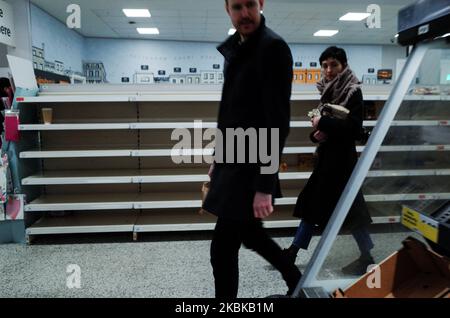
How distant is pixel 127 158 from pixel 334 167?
7.33 feet

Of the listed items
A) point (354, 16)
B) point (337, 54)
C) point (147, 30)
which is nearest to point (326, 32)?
point (354, 16)

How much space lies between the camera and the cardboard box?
1430 millimetres

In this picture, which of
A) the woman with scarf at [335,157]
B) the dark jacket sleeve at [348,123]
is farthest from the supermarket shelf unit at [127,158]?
the dark jacket sleeve at [348,123]

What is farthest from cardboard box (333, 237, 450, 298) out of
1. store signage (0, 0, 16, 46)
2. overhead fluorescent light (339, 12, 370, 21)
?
overhead fluorescent light (339, 12, 370, 21)

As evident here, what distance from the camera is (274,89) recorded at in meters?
1.41

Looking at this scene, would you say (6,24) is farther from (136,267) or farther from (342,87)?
(342,87)

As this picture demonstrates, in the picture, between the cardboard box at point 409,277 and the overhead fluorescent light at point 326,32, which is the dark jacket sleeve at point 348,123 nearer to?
the cardboard box at point 409,277

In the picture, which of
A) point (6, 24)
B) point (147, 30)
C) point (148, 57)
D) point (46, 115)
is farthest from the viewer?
point (148, 57)

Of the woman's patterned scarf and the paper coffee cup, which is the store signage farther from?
the woman's patterned scarf

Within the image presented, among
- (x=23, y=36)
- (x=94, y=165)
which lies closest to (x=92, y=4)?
(x=23, y=36)

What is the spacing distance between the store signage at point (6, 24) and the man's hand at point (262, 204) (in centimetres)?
678

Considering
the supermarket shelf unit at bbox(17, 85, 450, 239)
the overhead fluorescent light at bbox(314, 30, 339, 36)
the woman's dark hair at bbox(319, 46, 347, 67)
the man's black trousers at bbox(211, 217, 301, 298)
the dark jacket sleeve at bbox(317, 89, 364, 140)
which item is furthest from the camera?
the overhead fluorescent light at bbox(314, 30, 339, 36)

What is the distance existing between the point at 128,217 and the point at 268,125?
101 inches

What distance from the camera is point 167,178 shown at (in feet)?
10.7
